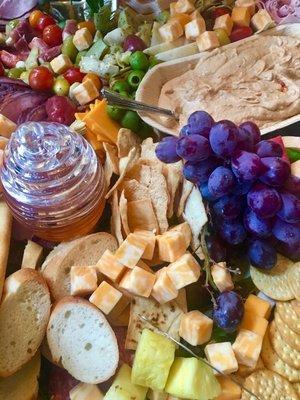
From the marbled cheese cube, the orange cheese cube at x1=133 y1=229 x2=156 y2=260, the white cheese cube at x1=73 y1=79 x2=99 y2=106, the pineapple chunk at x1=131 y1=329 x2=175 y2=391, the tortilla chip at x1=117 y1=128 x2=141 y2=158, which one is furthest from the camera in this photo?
the marbled cheese cube

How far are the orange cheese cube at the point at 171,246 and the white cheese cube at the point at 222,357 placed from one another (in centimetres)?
18

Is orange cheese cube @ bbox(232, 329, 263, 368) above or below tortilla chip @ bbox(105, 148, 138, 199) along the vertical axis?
below

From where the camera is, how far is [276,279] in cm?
113

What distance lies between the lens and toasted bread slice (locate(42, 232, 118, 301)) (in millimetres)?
1133

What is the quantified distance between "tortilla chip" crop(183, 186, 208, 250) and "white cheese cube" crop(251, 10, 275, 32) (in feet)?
2.02

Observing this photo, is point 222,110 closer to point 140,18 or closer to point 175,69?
point 175,69

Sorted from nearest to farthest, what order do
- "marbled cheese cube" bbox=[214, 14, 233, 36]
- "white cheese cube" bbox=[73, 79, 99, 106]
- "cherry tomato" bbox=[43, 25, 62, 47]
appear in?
"white cheese cube" bbox=[73, 79, 99, 106], "marbled cheese cube" bbox=[214, 14, 233, 36], "cherry tomato" bbox=[43, 25, 62, 47]

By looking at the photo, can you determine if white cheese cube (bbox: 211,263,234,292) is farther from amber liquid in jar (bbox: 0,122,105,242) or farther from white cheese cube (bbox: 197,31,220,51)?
white cheese cube (bbox: 197,31,220,51)

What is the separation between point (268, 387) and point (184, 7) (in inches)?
40.8

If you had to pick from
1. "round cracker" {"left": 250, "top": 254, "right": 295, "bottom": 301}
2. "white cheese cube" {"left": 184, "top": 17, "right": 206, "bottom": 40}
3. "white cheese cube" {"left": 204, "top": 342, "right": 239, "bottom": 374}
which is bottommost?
"round cracker" {"left": 250, "top": 254, "right": 295, "bottom": 301}

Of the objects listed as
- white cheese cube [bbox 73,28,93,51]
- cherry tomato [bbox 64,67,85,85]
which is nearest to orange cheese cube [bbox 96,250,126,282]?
cherry tomato [bbox 64,67,85,85]

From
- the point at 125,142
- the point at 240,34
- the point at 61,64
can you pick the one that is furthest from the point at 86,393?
the point at 240,34

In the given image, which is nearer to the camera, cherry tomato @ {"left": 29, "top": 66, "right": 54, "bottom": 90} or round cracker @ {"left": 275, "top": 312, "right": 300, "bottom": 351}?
round cracker @ {"left": 275, "top": 312, "right": 300, "bottom": 351}

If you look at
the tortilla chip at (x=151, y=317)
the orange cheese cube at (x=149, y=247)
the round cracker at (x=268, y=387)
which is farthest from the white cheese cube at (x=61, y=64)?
the round cracker at (x=268, y=387)
